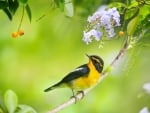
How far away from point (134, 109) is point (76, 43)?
0.28 m

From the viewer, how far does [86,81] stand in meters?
1.20

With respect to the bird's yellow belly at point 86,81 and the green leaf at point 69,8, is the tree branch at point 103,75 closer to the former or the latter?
the bird's yellow belly at point 86,81

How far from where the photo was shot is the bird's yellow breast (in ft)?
3.94

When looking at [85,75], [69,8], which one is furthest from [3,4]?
[85,75]

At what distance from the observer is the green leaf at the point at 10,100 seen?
1.18 m

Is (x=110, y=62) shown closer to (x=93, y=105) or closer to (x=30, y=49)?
(x=93, y=105)

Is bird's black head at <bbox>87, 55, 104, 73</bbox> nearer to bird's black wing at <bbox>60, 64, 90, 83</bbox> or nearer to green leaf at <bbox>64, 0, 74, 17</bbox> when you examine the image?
bird's black wing at <bbox>60, 64, 90, 83</bbox>

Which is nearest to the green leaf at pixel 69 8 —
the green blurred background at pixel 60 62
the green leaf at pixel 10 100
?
the green blurred background at pixel 60 62

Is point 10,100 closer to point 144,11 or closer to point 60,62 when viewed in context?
point 60,62

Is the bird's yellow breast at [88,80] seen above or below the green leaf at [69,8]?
below

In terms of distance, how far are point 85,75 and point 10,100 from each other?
0.24m

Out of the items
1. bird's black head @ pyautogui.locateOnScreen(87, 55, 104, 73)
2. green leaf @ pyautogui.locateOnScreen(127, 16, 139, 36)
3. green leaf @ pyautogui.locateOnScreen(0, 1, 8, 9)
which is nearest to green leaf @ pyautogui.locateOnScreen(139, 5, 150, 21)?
green leaf @ pyautogui.locateOnScreen(127, 16, 139, 36)

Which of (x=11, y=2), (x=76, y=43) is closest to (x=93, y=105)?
(x=76, y=43)

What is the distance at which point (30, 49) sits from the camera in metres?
1.25
